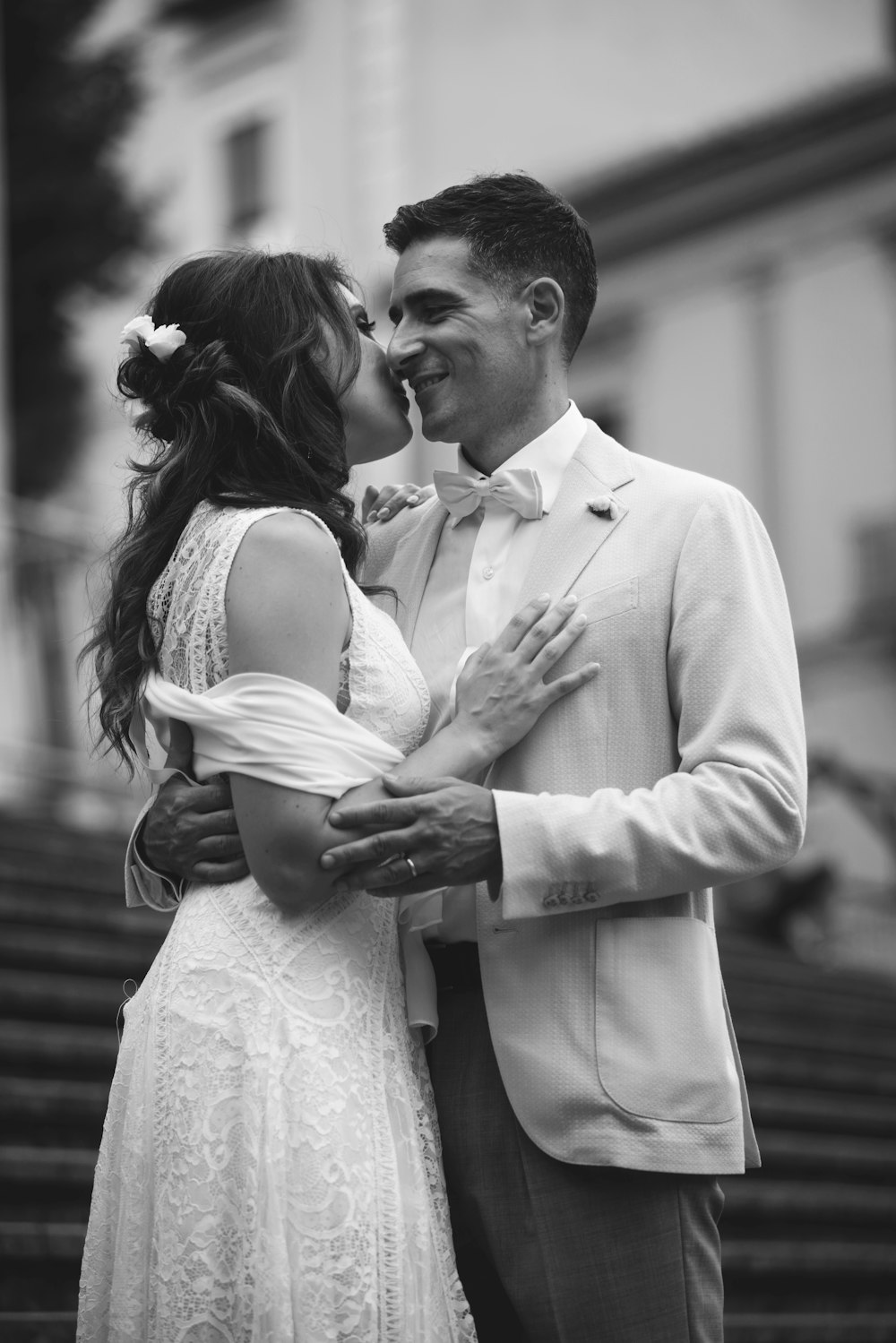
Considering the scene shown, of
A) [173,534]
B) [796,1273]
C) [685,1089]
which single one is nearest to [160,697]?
[173,534]

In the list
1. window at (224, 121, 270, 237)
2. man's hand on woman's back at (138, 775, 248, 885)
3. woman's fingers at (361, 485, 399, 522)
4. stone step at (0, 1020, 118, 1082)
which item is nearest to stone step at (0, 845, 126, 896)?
stone step at (0, 1020, 118, 1082)

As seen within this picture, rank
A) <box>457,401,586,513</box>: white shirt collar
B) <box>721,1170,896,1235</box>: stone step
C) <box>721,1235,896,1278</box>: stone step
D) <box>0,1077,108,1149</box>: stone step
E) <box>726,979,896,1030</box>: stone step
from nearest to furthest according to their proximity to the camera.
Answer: <box>457,401,586,513</box>: white shirt collar, <box>0,1077,108,1149</box>: stone step, <box>721,1235,896,1278</box>: stone step, <box>721,1170,896,1235</box>: stone step, <box>726,979,896,1030</box>: stone step

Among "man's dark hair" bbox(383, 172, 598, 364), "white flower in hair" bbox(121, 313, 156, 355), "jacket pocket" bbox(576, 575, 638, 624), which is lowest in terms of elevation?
"jacket pocket" bbox(576, 575, 638, 624)

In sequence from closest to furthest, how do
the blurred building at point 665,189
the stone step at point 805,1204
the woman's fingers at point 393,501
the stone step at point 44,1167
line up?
the woman's fingers at point 393,501
the stone step at point 44,1167
the stone step at point 805,1204
the blurred building at point 665,189

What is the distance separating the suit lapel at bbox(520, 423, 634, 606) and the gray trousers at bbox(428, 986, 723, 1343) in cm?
73

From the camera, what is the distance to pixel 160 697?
9.48 ft

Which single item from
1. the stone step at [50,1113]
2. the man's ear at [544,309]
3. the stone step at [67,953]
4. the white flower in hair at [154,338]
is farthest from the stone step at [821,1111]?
the white flower in hair at [154,338]

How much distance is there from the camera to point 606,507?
3016 mm

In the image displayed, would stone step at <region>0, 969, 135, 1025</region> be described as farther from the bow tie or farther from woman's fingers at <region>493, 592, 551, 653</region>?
woman's fingers at <region>493, 592, 551, 653</region>

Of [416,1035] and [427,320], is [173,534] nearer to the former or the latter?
[427,320]

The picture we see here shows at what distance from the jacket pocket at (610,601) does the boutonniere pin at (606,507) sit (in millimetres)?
136

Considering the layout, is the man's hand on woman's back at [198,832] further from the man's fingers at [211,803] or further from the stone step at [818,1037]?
the stone step at [818,1037]

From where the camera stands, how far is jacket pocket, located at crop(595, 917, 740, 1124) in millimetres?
2723

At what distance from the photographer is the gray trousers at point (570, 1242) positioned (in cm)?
271
